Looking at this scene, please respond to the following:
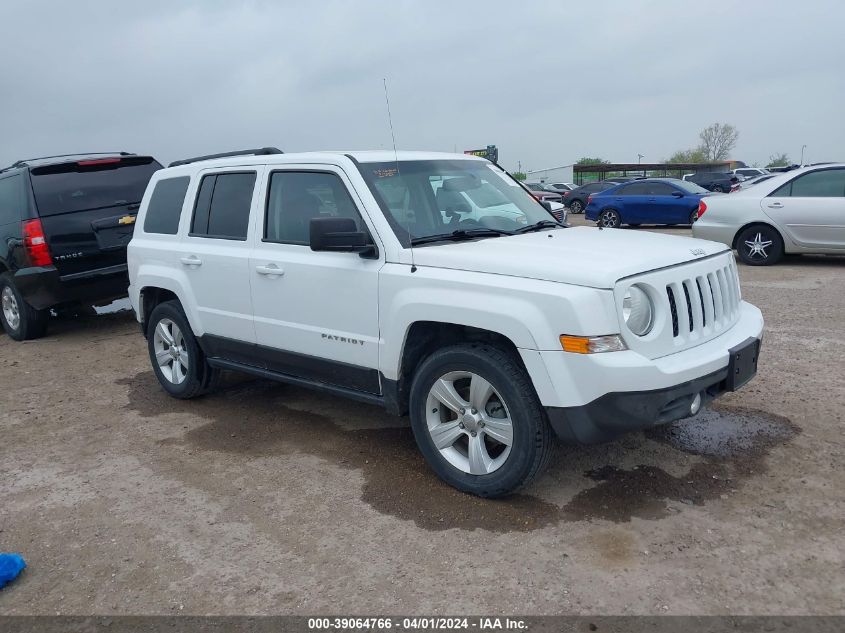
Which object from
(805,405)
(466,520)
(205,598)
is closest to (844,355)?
(805,405)

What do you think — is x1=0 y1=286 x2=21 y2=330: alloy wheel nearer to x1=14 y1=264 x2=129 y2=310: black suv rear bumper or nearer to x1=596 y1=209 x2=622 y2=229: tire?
x1=14 y1=264 x2=129 y2=310: black suv rear bumper

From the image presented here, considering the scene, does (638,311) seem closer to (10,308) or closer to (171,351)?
(171,351)

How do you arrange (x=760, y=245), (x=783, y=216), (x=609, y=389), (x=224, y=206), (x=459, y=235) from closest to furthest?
(x=609, y=389) < (x=459, y=235) < (x=224, y=206) < (x=783, y=216) < (x=760, y=245)

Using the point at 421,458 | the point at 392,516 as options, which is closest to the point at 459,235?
the point at 421,458

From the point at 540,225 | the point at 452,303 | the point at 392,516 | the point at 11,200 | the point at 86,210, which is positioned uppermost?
the point at 11,200

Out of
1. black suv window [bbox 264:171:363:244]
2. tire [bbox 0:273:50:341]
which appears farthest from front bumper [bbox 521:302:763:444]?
tire [bbox 0:273:50:341]

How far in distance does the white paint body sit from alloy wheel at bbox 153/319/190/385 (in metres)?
0.39

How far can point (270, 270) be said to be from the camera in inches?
185

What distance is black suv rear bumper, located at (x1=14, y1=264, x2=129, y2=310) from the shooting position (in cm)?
784

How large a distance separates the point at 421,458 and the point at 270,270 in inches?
61.3

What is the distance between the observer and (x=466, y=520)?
370 cm

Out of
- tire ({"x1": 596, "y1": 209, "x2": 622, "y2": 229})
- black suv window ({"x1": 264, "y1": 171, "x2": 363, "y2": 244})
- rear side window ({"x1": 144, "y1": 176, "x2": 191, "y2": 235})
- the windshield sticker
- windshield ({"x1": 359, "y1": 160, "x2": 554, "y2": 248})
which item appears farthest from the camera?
tire ({"x1": 596, "y1": 209, "x2": 622, "y2": 229})

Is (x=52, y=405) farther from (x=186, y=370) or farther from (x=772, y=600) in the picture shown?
(x=772, y=600)

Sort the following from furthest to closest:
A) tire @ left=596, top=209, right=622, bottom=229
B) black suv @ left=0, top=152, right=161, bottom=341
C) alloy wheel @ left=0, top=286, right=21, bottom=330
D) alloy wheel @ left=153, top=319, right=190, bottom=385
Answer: tire @ left=596, top=209, right=622, bottom=229, alloy wheel @ left=0, top=286, right=21, bottom=330, black suv @ left=0, top=152, right=161, bottom=341, alloy wheel @ left=153, top=319, right=190, bottom=385
